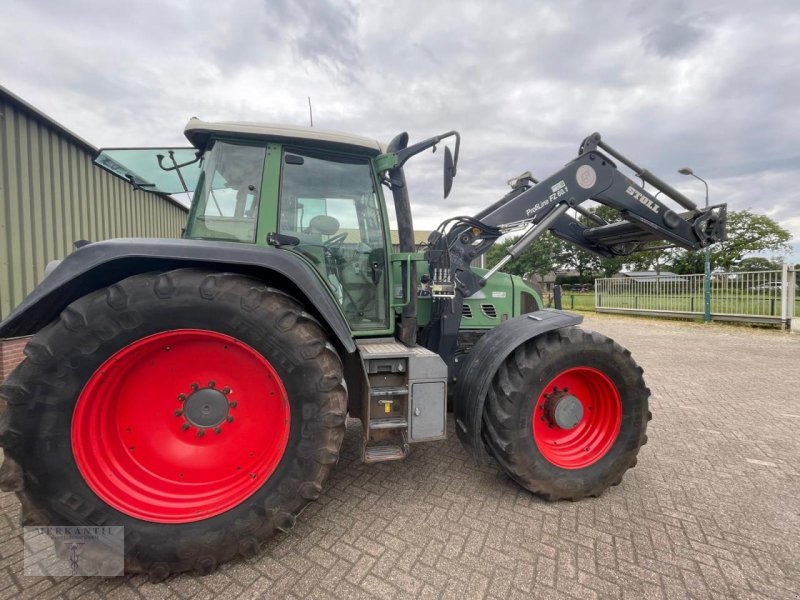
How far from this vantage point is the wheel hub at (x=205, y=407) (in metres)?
2.05

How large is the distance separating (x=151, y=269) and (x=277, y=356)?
34.2 inches

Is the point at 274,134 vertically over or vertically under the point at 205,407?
over

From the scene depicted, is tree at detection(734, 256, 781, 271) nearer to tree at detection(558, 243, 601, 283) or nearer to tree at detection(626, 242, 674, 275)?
tree at detection(626, 242, 674, 275)

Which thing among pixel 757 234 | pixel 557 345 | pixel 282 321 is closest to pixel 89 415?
pixel 282 321

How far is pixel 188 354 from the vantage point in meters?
2.05

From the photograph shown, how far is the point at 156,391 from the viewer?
204cm

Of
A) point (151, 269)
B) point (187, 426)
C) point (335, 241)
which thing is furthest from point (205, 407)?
point (335, 241)

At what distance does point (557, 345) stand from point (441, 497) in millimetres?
1315

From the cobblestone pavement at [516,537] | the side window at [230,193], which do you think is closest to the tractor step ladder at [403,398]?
the cobblestone pavement at [516,537]

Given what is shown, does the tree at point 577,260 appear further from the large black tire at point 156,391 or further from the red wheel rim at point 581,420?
the large black tire at point 156,391

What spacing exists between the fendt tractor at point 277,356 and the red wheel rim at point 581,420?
0.02 metres

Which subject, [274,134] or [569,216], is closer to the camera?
[274,134]

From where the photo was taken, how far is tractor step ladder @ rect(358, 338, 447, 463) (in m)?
2.32

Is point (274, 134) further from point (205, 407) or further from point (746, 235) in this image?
point (746, 235)
